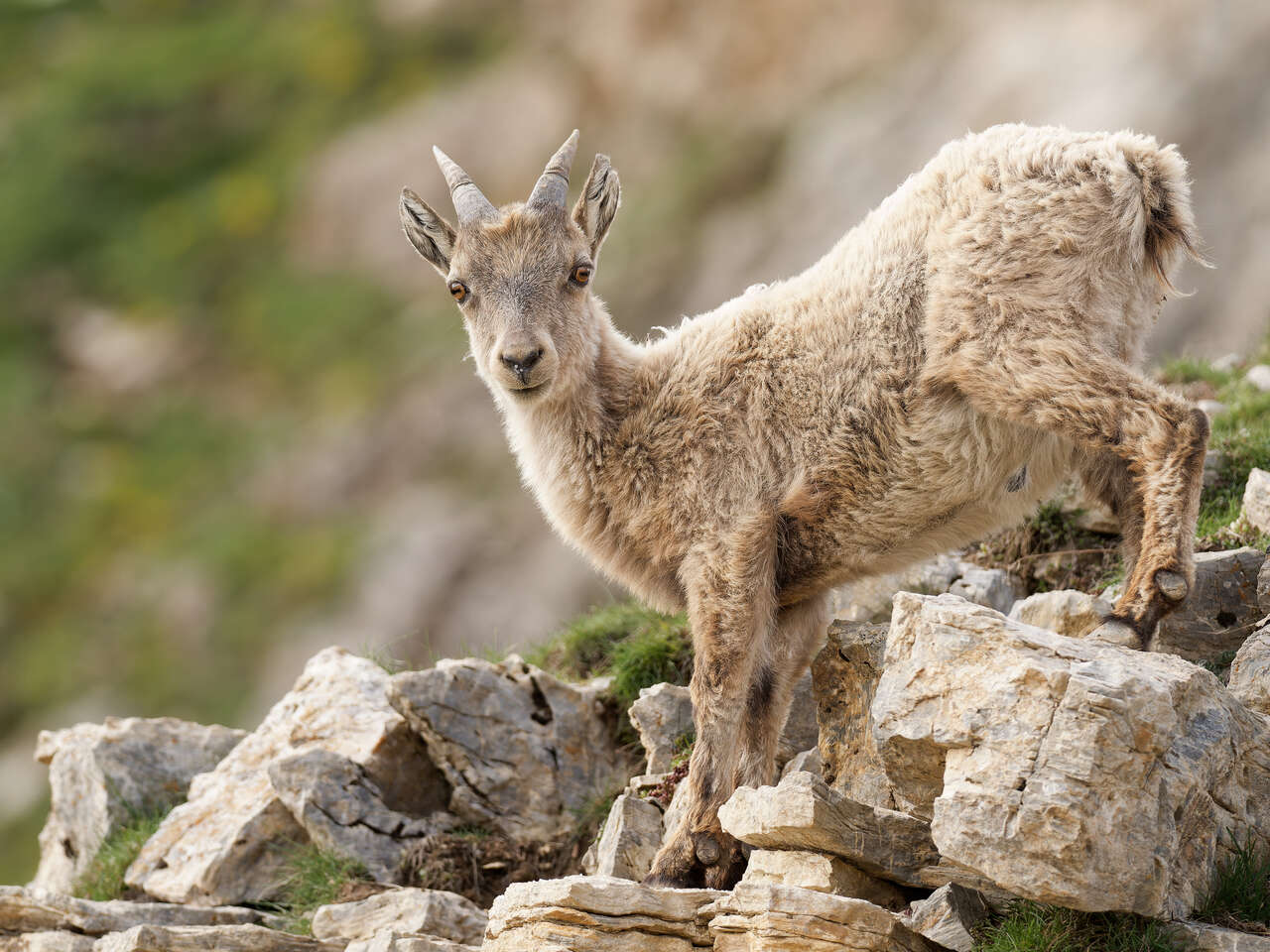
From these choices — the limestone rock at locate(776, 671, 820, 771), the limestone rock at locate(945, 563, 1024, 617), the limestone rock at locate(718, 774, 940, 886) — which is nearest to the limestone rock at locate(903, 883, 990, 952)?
the limestone rock at locate(718, 774, 940, 886)

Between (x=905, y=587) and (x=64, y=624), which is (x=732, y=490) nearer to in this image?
(x=905, y=587)

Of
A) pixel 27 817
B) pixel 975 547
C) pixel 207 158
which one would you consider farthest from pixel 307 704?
pixel 207 158

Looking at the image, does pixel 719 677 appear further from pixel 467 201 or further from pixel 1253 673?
pixel 467 201

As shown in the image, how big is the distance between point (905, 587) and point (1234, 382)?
3.62 m

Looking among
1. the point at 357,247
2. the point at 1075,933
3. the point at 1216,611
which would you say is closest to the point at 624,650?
the point at 1216,611

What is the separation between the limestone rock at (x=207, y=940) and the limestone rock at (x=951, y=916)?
2988 millimetres

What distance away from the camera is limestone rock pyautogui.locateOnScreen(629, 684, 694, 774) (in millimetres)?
7621

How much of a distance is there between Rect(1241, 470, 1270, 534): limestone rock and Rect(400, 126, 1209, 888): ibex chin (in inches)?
47.8

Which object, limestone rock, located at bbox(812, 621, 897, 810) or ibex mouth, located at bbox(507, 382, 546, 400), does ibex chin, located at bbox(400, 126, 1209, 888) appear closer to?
ibex mouth, located at bbox(507, 382, 546, 400)

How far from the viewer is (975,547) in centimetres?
882

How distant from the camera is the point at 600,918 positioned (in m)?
5.54

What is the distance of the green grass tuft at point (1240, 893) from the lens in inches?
199

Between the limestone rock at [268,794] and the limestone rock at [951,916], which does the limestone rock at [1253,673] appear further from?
A: the limestone rock at [268,794]

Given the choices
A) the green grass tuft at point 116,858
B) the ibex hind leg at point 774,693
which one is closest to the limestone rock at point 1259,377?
the ibex hind leg at point 774,693
